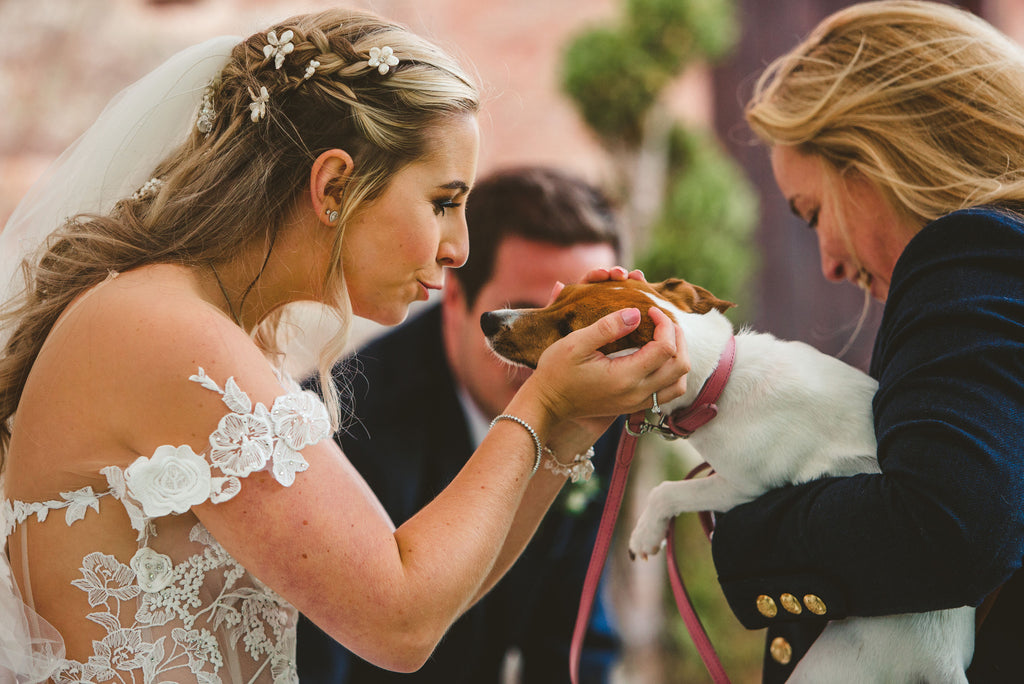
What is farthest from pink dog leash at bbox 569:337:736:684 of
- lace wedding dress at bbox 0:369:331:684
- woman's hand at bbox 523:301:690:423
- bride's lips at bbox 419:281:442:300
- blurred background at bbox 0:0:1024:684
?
blurred background at bbox 0:0:1024:684

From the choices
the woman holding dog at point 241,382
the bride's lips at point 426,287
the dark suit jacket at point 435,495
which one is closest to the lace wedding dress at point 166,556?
the woman holding dog at point 241,382

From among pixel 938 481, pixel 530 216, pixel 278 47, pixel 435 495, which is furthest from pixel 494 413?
pixel 938 481

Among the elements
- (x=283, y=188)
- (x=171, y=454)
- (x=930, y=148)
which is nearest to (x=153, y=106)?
(x=283, y=188)

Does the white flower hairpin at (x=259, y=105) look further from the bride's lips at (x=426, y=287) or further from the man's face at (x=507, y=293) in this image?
the man's face at (x=507, y=293)

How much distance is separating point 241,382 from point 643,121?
3.65m

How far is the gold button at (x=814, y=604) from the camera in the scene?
1246 millimetres

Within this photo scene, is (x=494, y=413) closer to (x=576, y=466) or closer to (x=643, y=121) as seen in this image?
(x=576, y=466)

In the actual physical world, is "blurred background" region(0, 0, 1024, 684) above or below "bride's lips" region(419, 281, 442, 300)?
below

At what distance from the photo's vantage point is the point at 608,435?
254cm

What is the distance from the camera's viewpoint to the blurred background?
4.30 metres

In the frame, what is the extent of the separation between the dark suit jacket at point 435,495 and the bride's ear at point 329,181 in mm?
1025

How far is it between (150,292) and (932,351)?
3.50 ft

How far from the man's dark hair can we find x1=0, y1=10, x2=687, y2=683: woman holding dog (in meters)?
0.99

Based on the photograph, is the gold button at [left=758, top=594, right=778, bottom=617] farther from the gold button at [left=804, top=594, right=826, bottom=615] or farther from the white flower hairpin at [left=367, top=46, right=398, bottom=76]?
the white flower hairpin at [left=367, top=46, right=398, bottom=76]
